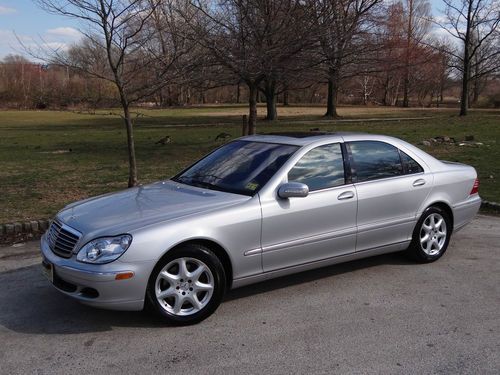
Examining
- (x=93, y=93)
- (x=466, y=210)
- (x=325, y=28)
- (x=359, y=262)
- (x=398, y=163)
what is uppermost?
(x=325, y=28)

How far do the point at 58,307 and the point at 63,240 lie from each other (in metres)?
0.68

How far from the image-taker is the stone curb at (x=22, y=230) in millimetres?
7189

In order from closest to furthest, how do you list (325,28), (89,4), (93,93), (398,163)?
(398,163) → (89,4) → (93,93) → (325,28)

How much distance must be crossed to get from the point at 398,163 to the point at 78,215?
319 cm

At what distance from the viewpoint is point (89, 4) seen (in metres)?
8.40

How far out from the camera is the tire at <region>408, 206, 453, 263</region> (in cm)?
578

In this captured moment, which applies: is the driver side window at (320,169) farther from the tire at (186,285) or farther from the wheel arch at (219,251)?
the tire at (186,285)

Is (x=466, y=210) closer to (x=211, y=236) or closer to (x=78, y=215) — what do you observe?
(x=211, y=236)

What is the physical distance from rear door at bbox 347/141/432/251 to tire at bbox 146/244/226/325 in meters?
1.58

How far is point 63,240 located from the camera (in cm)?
444

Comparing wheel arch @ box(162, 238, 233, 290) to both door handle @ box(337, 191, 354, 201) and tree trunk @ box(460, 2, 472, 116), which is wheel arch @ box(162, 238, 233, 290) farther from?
tree trunk @ box(460, 2, 472, 116)

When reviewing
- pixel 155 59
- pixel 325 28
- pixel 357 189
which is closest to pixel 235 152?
pixel 357 189

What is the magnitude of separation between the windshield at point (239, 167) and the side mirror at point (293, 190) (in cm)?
20

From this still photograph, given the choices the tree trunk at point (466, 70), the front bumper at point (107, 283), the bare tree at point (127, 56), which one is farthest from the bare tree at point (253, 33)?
the tree trunk at point (466, 70)
